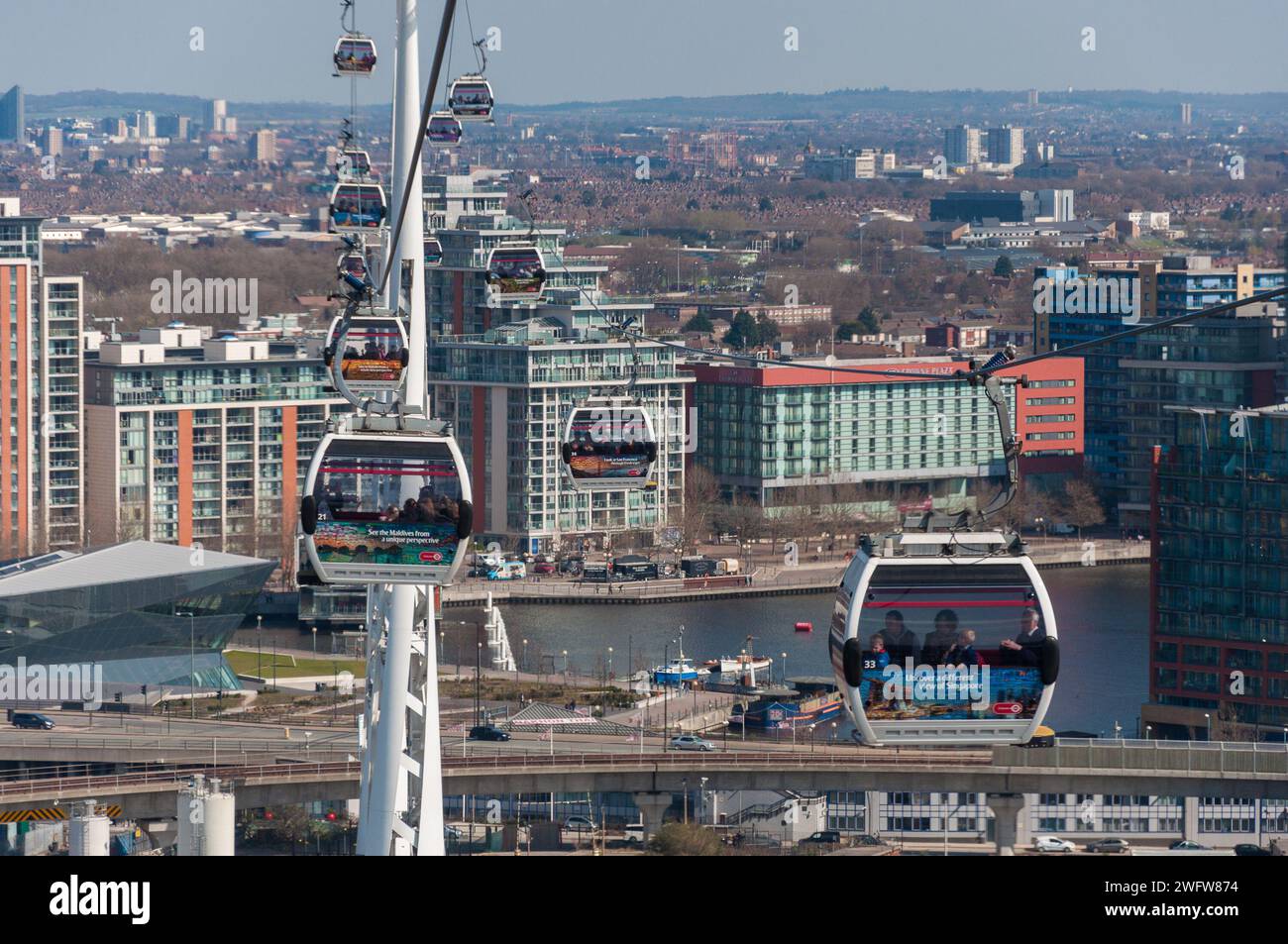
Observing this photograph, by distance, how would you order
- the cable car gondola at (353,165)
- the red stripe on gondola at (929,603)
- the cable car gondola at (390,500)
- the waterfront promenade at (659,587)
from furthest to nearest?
the waterfront promenade at (659,587) → the cable car gondola at (353,165) → the cable car gondola at (390,500) → the red stripe on gondola at (929,603)

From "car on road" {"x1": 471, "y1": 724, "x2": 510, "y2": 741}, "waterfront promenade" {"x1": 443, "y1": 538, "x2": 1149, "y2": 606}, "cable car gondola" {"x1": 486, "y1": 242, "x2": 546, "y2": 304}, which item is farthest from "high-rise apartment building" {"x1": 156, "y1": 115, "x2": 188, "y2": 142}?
"cable car gondola" {"x1": 486, "y1": 242, "x2": 546, "y2": 304}

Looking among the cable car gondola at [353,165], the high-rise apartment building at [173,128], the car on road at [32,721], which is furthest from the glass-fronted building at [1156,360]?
the high-rise apartment building at [173,128]

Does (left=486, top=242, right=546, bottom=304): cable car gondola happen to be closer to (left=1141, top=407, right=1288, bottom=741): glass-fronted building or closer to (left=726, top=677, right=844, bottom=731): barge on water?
(left=726, top=677, right=844, bottom=731): barge on water

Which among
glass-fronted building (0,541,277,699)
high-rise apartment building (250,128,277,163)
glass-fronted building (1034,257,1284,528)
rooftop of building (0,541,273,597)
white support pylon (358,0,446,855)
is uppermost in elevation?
high-rise apartment building (250,128,277,163)

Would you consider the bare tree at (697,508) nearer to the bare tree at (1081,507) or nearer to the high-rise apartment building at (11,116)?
the bare tree at (1081,507)
